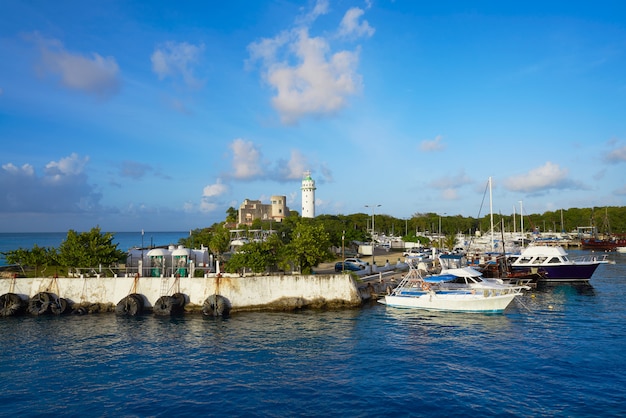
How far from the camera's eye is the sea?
20.2 meters

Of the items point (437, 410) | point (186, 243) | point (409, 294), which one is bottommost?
point (437, 410)

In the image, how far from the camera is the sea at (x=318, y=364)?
20188 mm

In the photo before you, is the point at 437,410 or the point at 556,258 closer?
the point at 437,410

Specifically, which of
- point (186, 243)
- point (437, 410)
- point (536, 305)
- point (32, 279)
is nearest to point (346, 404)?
point (437, 410)

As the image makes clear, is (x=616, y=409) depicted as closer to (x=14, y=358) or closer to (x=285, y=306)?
(x=285, y=306)

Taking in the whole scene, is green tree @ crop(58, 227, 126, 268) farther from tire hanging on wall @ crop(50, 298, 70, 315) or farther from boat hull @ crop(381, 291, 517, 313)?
boat hull @ crop(381, 291, 517, 313)

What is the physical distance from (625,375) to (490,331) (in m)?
10.3

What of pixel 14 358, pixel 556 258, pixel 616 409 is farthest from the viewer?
pixel 556 258

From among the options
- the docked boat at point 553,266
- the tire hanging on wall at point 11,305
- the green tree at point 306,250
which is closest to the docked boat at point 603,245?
the docked boat at point 553,266

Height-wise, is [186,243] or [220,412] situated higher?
[186,243]

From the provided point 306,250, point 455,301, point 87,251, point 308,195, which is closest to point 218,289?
point 306,250

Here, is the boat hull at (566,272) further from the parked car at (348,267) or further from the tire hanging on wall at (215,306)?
the tire hanging on wall at (215,306)

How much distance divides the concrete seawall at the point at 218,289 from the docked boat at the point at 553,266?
1242 inches

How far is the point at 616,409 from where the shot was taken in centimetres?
1944
